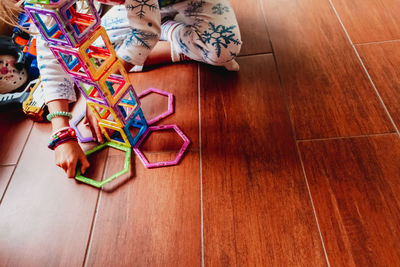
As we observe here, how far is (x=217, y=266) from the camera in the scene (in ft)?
2.17

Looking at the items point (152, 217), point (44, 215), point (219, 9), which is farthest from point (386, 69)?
point (44, 215)

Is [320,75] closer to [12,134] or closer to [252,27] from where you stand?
[252,27]

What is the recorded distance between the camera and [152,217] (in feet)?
2.44

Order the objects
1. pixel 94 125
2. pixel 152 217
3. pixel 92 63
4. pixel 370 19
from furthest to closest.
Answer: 1. pixel 370 19
2. pixel 94 125
3. pixel 152 217
4. pixel 92 63

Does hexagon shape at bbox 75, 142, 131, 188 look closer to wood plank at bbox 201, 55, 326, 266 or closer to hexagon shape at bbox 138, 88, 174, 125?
hexagon shape at bbox 138, 88, 174, 125

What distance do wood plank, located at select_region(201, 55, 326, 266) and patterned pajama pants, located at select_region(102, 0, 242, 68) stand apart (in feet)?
0.32

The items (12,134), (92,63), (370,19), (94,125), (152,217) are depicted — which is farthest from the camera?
(370,19)

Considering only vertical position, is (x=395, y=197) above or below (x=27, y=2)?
below

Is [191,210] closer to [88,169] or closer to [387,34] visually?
[88,169]

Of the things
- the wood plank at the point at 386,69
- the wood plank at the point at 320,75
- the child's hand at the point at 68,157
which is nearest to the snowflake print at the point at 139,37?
the child's hand at the point at 68,157

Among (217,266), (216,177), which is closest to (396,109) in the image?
(216,177)

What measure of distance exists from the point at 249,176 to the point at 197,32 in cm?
52

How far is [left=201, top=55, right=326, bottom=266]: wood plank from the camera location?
67 cm

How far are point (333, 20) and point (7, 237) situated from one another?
1341mm
